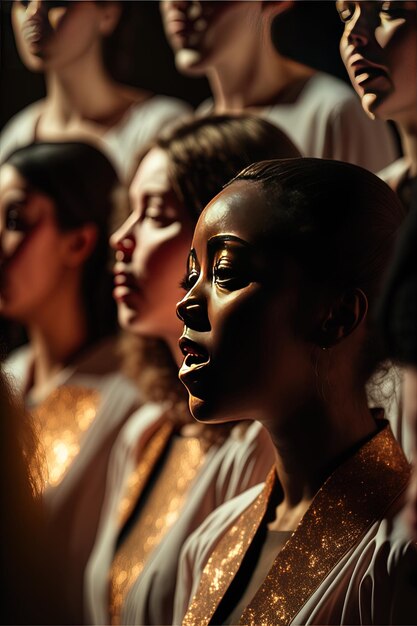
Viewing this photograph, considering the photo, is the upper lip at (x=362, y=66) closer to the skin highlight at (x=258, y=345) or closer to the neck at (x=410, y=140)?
the neck at (x=410, y=140)

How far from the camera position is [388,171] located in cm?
146

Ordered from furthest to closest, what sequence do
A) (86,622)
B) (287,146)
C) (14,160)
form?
(14,160) < (86,622) < (287,146)

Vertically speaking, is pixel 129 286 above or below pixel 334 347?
below

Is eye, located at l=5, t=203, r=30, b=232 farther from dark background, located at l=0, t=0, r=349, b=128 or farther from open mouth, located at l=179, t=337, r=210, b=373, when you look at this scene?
open mouth, located at l=179, t=337, r=210, b=373

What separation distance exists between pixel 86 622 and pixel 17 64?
3.21 feet

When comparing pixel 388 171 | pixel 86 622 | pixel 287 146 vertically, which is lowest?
pixel 86 622

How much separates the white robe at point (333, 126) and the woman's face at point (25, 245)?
0.52 meters

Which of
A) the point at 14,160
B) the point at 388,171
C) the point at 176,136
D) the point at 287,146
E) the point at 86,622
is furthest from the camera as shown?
the point at 14,160

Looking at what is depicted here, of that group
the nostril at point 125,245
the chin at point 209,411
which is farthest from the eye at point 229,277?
the nostril at point 125,245

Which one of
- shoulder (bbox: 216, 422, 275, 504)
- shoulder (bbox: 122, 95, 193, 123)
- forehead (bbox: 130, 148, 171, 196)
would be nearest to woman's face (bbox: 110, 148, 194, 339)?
forehead (bbox: 130, 148, 171, 196)

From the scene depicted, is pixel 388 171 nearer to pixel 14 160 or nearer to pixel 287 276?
pixel 287 276

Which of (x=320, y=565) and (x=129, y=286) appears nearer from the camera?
(x=320, y=565)

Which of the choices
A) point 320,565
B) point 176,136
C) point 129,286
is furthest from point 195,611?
point 176,136

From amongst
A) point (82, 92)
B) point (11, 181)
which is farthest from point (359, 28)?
point (82, 92)
